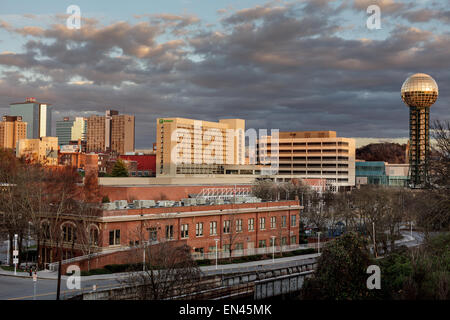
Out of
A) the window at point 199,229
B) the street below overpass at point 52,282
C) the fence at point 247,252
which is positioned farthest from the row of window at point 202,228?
the street below overpass at point 52,282

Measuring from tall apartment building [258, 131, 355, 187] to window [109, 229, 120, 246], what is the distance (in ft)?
369

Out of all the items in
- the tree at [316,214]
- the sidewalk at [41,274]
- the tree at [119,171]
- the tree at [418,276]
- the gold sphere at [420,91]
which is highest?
the gold sphere at [420,91]

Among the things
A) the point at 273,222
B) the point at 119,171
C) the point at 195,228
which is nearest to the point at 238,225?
the point at 273,222

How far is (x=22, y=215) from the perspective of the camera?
50156 millimetres

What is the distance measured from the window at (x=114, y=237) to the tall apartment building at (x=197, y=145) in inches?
4608

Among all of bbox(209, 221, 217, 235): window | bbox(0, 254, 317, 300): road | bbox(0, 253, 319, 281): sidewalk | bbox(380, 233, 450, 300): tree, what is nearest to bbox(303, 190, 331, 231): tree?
bbox(0, 253, 319, 281): sidewalk

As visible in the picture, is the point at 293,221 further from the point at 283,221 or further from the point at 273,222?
the point at 273,222

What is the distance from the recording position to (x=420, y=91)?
128 meters

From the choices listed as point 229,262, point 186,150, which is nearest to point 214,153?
point 186,150

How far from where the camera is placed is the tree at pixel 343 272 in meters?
28.0

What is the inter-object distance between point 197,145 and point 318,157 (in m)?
43.5

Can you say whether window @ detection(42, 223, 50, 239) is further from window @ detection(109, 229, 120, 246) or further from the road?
the road

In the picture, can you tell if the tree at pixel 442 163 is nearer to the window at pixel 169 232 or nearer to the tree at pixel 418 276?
the tree at pixel 418 276

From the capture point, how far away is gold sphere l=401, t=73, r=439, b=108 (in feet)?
421
